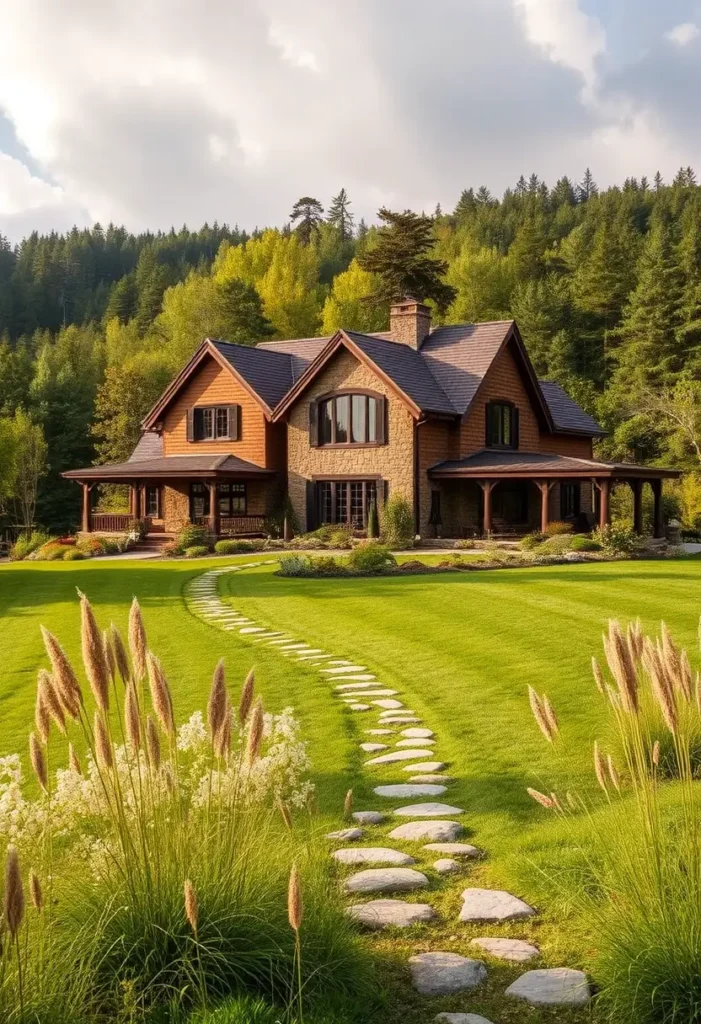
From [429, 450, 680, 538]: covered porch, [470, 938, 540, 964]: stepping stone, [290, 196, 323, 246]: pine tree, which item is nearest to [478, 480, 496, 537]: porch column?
[429, 450, 680, 538]: covered porch

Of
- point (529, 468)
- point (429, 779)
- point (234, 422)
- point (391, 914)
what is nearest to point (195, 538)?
point (234, 422)

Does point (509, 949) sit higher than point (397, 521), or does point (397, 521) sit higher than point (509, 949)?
point (397, 521)

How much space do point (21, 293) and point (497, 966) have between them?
11857 cm

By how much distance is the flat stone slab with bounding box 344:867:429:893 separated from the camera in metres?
4.78

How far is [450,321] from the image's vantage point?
6838 centimetres

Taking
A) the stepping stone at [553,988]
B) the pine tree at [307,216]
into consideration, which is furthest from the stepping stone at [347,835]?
the pine tree at [307,216]

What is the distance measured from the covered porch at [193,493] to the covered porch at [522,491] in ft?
21.4

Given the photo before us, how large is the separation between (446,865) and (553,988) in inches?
52.2

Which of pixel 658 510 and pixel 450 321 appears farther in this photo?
pixel 450 321

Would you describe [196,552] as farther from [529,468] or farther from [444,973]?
[444,973]

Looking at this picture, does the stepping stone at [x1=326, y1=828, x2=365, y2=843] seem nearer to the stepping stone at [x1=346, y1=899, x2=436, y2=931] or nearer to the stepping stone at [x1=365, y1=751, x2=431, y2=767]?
the stepping stone at [x1=346, y1=899, x2=436, y2=931]

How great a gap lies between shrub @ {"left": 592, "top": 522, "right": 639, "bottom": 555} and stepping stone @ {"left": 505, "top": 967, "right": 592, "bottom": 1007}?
22568mm

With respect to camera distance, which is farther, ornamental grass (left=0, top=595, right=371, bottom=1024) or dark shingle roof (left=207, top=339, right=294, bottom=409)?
dark shingle roof (left=207, top=339, right=294, bottom=409)

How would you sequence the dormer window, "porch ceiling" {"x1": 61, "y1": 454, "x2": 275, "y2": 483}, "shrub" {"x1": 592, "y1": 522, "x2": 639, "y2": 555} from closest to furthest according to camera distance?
"shrub" {"x1": 592, "y1": 522, "x2": 639, "y2": 555}
"porch ceiling" {"x1": 61, "y1": 454, "x2": 275, "y2": 483}
the dormer window
